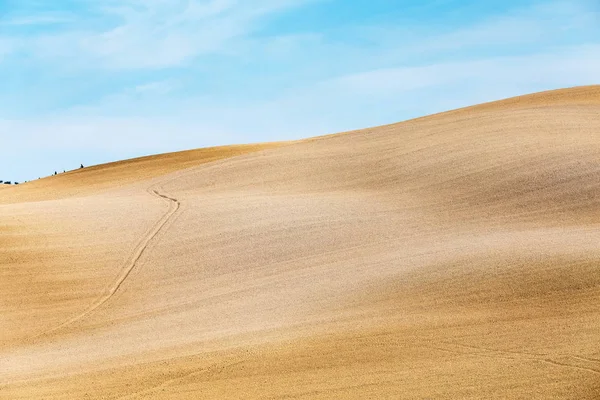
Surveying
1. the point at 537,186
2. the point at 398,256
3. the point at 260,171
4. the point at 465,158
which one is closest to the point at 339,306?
the point at 398,256

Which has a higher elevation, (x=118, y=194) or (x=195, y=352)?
(x=118, y=194)

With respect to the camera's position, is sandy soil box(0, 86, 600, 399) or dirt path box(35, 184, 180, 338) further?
dirt path box(35, 184, 180, 338)

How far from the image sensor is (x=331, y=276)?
46.8ft

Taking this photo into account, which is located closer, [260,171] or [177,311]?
[177,311]

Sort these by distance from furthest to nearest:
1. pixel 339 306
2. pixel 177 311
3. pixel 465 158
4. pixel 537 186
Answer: pixel 465 158, pixel 537 186, pixel 177 311, pixel 339 306

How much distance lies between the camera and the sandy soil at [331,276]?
9297mm

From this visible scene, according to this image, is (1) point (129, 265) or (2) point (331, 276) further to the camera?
(1) point (129, 265)

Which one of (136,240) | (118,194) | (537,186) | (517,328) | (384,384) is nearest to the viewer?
(384,384)

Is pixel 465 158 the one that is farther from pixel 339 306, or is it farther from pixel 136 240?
pixel 339 306

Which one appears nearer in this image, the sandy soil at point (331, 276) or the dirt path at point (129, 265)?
the sandy soil at point (331, 276)

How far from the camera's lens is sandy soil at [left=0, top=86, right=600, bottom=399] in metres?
9.30

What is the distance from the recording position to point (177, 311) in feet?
44.3

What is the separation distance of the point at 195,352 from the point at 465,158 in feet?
41.3

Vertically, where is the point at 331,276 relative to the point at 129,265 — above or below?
below
